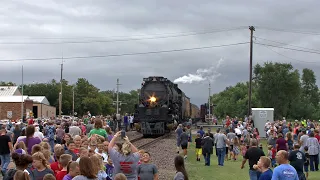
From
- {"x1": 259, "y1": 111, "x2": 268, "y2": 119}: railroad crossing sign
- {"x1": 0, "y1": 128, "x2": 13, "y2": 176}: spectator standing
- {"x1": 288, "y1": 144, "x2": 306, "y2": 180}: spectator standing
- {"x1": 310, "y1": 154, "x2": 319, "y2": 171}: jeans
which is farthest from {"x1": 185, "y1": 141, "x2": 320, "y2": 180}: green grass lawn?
{"x1": 259, "y1": 111, "x2": 268, "y2": 119}: railroad crossing sign

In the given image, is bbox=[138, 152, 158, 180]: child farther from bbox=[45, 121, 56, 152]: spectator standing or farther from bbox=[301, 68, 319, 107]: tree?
bbox=[301, 68, 319, 107]: tree

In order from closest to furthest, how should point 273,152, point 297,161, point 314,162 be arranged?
point 297,161 → point 314,162 → point 273,152

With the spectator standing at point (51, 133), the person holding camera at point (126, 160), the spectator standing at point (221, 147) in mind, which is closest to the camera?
the person holding camera at point (126, 160)

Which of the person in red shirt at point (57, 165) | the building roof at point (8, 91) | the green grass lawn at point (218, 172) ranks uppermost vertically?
the building roof at point (8, 91)

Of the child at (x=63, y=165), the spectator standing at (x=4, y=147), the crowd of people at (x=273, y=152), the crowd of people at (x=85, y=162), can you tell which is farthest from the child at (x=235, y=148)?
the child at (x=63, y=165)

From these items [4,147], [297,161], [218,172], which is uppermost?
[4,147]

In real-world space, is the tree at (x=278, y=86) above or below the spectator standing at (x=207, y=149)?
above

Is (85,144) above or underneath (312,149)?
above

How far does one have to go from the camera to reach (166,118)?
127 feet

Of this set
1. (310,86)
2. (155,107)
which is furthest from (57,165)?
(310,86)

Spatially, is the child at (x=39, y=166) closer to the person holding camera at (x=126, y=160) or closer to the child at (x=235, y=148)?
the person holding camera at (x=126, y=160)

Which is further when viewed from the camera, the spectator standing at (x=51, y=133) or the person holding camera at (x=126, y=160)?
the spectator standing at (x=51, y=133)

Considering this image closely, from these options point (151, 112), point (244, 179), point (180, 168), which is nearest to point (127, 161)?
point (180, 168)

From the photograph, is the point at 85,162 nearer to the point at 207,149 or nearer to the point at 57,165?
the point at 57,165
